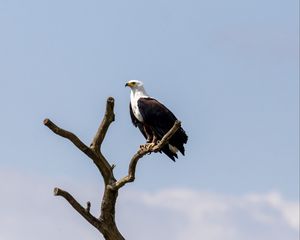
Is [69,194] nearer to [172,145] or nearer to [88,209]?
[88,209]

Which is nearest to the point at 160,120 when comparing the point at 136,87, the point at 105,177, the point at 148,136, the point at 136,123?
the point at 148,136

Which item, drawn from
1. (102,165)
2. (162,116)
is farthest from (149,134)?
(102,165)

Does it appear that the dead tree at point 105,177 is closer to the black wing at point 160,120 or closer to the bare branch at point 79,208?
the bare branch at point 79,208

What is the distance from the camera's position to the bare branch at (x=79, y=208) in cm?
1479

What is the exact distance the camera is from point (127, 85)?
19.3 meters

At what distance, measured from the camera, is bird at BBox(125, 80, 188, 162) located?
18.2 meters

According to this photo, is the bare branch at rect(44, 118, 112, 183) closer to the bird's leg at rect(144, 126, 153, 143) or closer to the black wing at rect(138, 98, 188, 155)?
the black wing at rect(138, 98, 188, 155)

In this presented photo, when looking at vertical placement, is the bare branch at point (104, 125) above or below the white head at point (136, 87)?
below

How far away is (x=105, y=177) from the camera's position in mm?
15164

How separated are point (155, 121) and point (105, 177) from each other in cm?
337

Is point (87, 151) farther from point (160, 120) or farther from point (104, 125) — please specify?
point (160, 120)

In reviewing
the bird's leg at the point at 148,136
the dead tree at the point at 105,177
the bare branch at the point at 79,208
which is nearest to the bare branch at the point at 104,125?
the dead tree at the point at 105,177

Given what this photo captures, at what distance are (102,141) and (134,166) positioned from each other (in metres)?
0.60

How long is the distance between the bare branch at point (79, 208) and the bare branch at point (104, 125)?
0.79m
